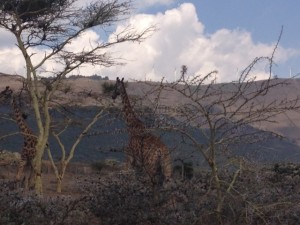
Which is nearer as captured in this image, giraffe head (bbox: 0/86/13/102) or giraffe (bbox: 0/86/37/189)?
giraffe head (bbox: 0/86/13/102)

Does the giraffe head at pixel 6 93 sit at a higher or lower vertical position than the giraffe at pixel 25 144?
higher

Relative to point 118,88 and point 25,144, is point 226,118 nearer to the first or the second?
point 118,88

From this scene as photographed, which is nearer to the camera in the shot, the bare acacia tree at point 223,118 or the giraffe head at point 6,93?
the bare acacia tree at point 223,118

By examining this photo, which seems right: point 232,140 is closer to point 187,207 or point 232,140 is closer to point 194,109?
point 194,109

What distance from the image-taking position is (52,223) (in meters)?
6.43

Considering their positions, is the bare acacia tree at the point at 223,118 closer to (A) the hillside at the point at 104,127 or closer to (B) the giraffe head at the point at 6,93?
(A) the hillside at the point at 104,127

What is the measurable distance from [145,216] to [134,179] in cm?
105

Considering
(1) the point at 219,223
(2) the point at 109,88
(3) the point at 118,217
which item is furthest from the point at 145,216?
(2) the point at 109,88

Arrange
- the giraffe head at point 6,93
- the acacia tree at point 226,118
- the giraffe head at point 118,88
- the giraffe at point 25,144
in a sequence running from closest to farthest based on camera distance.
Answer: the acacia tree at point 226,118 → the giraffe head at point 118,88 → the giraffe head at point 6,93 → the giraffe at point 25,144

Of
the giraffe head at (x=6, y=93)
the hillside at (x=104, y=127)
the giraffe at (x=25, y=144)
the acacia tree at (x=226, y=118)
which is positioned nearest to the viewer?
the acacia tree at (x=226, y=118)

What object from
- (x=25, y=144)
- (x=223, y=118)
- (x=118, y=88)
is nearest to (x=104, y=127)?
(x=25, y=144)

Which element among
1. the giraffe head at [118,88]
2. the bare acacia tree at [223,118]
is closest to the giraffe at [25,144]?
the giraffe head at [118,88]

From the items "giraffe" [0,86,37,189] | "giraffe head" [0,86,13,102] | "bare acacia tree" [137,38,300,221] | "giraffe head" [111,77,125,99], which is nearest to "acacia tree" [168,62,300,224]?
"bare acacia tree" [137,38,300,221]

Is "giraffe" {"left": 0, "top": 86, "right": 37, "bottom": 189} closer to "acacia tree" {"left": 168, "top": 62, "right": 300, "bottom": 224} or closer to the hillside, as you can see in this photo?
the hillside
